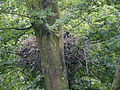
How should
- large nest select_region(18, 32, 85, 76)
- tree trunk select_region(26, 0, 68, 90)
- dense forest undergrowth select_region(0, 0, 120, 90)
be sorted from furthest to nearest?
large nest select_region(18, 32, 85, 76)
dense forest undergrowth select_region(0, 0, 120, 90)
tree trunk select_region(26, 0, 68, 90)

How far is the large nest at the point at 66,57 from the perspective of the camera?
3.61 m

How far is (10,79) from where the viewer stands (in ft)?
13.8

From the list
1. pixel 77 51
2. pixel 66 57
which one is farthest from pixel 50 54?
pixel 77 51

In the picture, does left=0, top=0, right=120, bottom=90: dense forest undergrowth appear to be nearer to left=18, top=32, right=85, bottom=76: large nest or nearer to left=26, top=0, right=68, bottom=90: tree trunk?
left=18, top=32, right=85, bottom=76: large nest

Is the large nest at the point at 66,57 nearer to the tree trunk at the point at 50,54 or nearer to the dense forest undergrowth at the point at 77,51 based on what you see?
the dense forest undergrowth at the point at 77,51

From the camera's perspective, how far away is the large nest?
361 cm

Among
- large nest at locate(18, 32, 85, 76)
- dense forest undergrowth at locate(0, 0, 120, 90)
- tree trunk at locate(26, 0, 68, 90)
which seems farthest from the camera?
large nest at locate(18, 32, 85, 76)

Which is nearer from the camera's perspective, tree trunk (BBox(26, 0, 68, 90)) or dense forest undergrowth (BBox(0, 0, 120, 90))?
tree trunk (BBox(26, 0, 68, 90))

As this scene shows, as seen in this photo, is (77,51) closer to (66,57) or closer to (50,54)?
(66,57)

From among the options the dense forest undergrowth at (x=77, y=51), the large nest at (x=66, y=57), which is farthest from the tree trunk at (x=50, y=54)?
the large nest at (x=66, y=57)

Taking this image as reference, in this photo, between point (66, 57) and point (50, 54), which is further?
point (66, 57)

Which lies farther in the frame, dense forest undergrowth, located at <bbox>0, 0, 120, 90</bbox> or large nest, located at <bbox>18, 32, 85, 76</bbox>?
large nest, located at <bbox>18, 32, 85, 76</bbox>

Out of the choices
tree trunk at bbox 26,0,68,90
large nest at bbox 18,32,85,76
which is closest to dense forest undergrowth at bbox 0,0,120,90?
large nest at bbox 18,32,85,76

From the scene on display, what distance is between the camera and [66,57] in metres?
3.62
